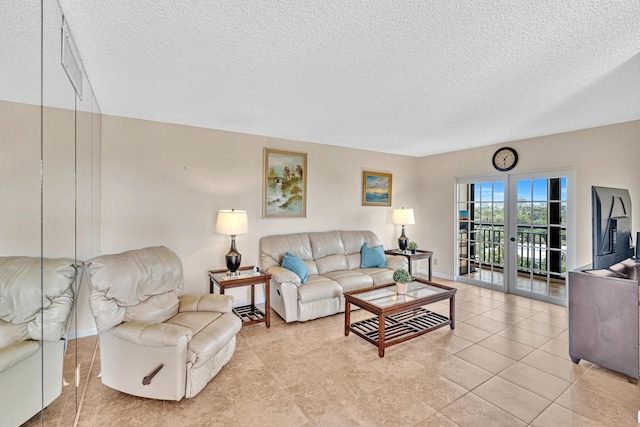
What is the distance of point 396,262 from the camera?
15.0 ft

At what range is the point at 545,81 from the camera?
237cm

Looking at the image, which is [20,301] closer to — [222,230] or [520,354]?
[222,230]

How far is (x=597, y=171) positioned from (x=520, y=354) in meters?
2.68

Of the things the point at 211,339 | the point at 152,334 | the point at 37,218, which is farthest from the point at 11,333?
the point at 211,339

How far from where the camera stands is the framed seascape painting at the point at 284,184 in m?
4.14

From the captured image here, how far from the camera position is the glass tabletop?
3.01 meters

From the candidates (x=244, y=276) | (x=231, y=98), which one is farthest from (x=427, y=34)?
(x=244, y=276)

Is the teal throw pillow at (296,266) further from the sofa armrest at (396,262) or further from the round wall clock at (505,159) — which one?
the round wall clock at (505,159)

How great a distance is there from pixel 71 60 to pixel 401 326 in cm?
364

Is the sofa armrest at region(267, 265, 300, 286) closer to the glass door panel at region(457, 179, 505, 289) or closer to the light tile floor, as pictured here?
the light tile floor

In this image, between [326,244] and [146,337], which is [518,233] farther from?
[146,337]

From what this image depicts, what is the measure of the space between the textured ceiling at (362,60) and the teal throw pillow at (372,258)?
2.01 metres

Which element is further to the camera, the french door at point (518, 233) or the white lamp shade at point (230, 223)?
the french door at point (518, 233)

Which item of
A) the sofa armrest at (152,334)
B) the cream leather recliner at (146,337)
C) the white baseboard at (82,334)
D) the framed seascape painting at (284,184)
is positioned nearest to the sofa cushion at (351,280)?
the framed seascape painting at (284,184)
